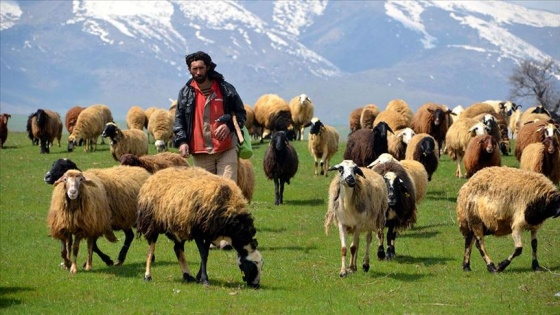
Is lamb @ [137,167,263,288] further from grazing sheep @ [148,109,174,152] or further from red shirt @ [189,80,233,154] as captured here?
grazing sheep @ [148,109,174,152]

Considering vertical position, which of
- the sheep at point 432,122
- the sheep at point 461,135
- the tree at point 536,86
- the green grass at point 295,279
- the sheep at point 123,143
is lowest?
the green grass at point 295,279

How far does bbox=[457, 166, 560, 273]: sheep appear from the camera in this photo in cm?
1462

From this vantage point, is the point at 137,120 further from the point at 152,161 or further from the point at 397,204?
the point at 397,204

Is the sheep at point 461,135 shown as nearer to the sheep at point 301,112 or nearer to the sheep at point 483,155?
the sheep at point 483,155

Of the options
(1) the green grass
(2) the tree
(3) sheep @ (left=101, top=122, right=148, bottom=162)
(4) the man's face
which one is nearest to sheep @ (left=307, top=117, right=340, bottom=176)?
(3) sheep @ (left=101, top=122, right=148, bottom=162)

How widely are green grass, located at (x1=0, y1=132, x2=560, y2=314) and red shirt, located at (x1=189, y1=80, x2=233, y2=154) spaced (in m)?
1.80

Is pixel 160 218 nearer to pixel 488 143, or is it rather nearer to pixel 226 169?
pixel 226 169

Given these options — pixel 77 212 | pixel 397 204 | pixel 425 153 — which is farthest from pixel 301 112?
pixel 77 212

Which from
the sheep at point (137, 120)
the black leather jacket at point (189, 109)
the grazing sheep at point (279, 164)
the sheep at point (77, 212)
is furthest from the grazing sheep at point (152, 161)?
the sheep at point (137, 120)

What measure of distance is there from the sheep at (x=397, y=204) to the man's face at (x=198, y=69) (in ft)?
14.0

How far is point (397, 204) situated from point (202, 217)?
4952 mm

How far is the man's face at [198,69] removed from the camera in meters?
14.2

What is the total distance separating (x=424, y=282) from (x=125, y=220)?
4821mm

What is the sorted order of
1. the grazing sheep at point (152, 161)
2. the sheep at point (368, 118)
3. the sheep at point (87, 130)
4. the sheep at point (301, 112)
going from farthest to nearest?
1. the sheep at point (301, 112)
2. the sheep at point (368, 118)
3. the sheep at point (87, 130)
4. the grazing sheep at point (152, 161)
